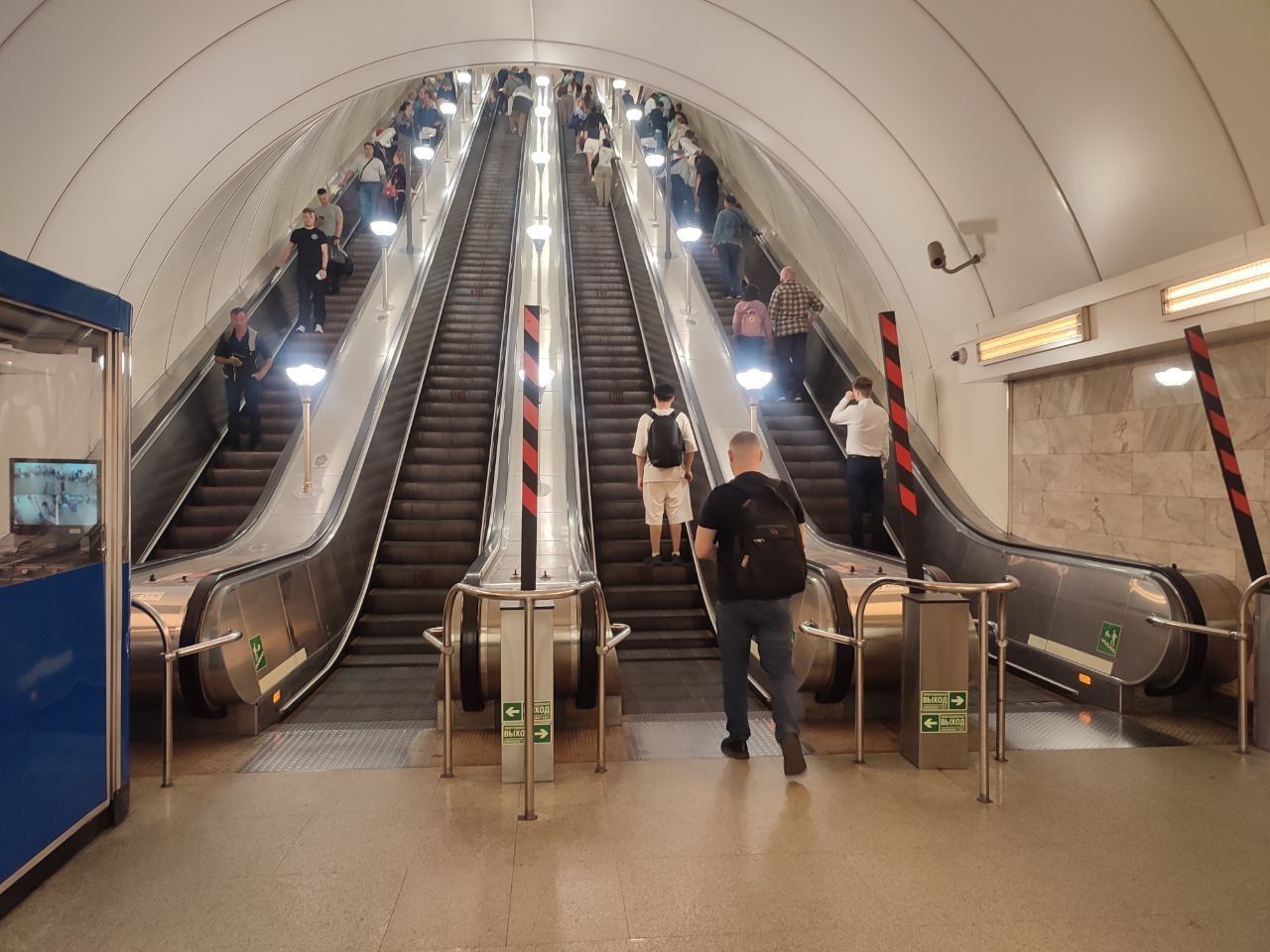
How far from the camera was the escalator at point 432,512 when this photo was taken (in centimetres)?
527

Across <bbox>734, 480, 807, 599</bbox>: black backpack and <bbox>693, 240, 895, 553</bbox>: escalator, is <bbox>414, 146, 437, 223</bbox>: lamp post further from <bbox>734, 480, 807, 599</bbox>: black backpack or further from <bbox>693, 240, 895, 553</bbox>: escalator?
<bbox>734, 480, 807, 599</bbox>: black backpack

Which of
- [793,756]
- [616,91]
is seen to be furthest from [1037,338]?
[616,91]

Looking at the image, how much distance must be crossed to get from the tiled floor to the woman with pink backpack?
6846 mm

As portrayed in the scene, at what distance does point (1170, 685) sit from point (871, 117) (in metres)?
5.04

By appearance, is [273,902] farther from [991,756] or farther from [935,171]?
[935,171]

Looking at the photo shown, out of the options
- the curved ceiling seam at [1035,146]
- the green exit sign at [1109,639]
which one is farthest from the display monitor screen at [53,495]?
the curved ceiling seam at [1035,146]

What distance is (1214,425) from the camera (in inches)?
161

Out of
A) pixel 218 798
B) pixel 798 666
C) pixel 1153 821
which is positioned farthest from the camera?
pixel 798 666

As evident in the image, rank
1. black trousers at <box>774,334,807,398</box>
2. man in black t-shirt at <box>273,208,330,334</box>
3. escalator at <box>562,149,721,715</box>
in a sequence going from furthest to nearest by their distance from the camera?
1. man in black t-shirt at <box>273,208,330,334</box>
2. black trousers at <box>774,334,807,398</box>
3. escalator at <box>562,149,721,715</box>

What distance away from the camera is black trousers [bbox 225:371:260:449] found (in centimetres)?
873

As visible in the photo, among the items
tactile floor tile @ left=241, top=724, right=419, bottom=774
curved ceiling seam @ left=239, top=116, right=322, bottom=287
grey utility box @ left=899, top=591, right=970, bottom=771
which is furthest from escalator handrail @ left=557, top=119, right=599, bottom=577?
curved ceiling seam @ left=239, top=116, right=322, bottom=287

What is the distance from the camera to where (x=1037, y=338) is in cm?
581

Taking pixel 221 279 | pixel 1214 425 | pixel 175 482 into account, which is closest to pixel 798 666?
pixel 1214 425

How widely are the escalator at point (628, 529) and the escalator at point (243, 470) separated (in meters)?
3.64
